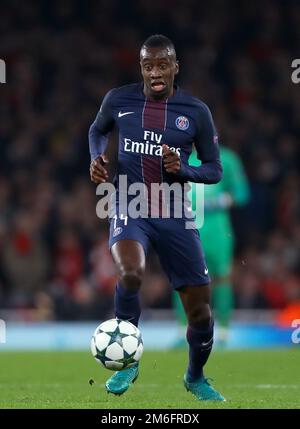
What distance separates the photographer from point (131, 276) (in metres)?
7.38

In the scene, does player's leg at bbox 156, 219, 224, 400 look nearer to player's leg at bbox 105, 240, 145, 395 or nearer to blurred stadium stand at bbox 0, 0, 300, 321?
player's leg at bbox 105, 240, 145, 395

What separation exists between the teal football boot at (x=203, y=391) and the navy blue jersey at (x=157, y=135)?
123 centimetres

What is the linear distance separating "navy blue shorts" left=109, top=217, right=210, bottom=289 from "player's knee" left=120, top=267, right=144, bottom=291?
25 centimetres

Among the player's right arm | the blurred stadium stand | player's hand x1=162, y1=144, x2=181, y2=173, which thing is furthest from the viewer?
the blurred stadium stand

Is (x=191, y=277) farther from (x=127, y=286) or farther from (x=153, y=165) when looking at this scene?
(x=153, y=165)

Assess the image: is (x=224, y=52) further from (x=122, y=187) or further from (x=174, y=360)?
(x=122, y=187)

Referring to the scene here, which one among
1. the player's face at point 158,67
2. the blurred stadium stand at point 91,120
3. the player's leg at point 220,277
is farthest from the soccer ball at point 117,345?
the blurred stadium stand at point 91,120

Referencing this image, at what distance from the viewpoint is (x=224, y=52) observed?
1800 cm

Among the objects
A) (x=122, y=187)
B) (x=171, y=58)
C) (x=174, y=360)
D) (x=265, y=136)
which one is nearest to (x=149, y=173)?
(x=122, y=187)

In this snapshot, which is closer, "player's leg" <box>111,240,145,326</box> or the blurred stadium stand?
"player's leg" <box>111,240,145,326</box>

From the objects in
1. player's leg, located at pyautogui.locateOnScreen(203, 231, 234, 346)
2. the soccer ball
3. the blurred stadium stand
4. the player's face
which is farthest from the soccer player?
the blurred stadium stand

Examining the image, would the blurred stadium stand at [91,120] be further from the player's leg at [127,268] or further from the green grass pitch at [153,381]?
the player's leg at [127,268]

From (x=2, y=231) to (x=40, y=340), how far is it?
1684 millimetres

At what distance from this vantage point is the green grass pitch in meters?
7.51
